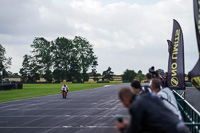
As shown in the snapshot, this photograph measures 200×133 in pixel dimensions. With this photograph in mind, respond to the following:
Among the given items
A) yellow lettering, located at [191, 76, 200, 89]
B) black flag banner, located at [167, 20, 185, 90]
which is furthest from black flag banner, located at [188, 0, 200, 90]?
black flag banner, located at [167, 20, 185, 90]

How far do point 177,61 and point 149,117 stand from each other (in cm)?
1073

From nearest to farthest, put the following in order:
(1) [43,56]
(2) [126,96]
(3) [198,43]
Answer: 1. (2) [126,96]
2. (3) [198,43]
3. (1) [43,56]

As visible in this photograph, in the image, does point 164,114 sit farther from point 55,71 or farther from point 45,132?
point 55,71

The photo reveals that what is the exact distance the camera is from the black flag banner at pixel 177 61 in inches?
520

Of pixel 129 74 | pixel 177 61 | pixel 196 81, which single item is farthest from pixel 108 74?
pixel 196 81

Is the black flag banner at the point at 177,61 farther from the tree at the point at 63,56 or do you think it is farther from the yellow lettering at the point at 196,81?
the tree at the point at 63,56

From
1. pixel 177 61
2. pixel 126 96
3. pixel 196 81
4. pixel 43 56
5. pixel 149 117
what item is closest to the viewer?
pixel 149 117

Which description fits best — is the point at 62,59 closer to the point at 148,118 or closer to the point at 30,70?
the point at 30,70

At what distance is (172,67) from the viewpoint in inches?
547

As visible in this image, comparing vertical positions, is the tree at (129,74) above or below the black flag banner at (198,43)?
above

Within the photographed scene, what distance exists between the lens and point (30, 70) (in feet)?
407

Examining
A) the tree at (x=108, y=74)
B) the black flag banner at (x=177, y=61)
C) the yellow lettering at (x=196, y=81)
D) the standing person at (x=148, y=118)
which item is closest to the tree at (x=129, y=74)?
the tree at (x=108, y=74)

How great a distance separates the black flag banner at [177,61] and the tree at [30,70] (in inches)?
4100

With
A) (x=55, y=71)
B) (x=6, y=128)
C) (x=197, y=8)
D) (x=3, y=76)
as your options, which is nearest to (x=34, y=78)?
(x=55, y=71)
